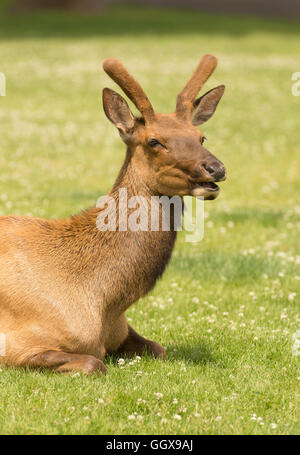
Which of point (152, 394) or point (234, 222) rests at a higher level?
point (234, 222)

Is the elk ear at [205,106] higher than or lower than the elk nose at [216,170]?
higher

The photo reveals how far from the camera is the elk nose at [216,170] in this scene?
6.06 m

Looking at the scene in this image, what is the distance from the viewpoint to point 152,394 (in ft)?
20.5

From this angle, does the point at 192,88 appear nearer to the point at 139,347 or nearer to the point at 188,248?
the point at 139,347

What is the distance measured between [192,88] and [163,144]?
0.84 meters

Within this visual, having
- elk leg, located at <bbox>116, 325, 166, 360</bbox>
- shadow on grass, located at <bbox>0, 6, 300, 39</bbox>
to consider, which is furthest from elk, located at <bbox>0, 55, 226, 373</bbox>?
shadow on grass, located at <bbox>0, 6, 300, 39</bbox>

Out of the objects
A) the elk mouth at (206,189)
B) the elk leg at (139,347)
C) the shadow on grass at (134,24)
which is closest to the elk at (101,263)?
the elk mouth at (206,189)

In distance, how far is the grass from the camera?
19.7ft

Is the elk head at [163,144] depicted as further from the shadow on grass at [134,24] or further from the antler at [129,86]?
the shadow on grass at [134,24]

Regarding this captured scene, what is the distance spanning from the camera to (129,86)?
21.4 ft

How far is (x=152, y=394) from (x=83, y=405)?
58 centimetres

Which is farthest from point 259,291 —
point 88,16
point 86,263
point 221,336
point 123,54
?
point 88,16

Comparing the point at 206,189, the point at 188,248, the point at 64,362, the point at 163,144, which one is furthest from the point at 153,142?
the point at 188,248
